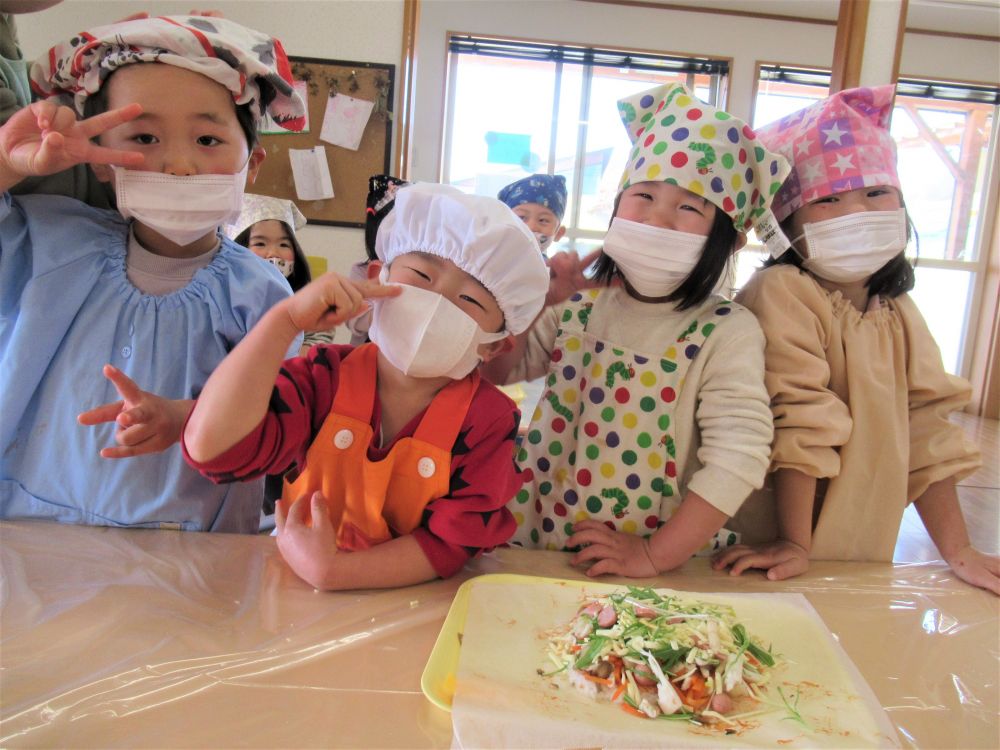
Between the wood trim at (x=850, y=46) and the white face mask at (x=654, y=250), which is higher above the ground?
the wood trim at (x=850, y=46)

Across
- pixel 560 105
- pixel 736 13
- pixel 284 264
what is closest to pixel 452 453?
pixel 284 264

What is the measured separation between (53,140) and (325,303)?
14.9 inches

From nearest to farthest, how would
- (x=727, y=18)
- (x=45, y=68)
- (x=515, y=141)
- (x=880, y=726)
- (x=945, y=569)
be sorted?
(x=880, y=726) < (x=45, y=68) < (x=945, y=569) < (x=727, y=18) < (x=515, y=141)

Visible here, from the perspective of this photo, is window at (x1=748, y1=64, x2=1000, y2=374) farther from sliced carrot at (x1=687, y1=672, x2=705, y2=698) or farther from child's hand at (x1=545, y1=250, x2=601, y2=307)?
sliced carrot at (x1=687, y1=672, x2=705, y2=698)

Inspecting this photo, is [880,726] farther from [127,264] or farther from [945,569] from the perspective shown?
[127,264]

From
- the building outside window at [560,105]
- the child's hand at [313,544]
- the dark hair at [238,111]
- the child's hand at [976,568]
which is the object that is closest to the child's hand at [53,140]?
the dark hair at [238,111]

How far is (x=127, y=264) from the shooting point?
1.01m

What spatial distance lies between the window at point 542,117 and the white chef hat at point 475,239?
3.96 metres

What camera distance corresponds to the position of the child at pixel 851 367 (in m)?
1.08

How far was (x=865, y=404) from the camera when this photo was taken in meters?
1.12

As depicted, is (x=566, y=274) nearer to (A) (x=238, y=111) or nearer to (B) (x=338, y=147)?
(A) (x=238, y=111)

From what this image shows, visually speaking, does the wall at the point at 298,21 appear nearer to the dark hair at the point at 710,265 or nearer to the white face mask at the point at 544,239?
the white face mask at the point at 544,239

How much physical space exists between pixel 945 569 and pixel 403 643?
2.80 ft

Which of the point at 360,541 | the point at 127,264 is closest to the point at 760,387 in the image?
the point at 360,541
